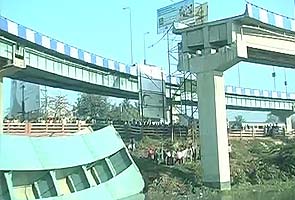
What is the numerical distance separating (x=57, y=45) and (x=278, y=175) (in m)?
19.5

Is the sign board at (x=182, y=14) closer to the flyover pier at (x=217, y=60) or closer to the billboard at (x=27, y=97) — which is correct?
the flyover pier at (x=217, y=60)

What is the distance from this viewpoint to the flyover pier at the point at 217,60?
101ft

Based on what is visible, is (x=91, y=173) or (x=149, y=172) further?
(x=149, y=172)

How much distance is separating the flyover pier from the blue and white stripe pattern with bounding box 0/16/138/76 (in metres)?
11.4

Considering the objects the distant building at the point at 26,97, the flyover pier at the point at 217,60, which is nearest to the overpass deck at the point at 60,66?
the distant building at the point at 26,97

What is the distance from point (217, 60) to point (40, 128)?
12481mm

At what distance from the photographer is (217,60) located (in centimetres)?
3114

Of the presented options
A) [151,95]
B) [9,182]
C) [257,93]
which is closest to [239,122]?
[257,93]

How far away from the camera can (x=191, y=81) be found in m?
48.5

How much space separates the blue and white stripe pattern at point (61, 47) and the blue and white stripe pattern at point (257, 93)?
66.9 feet

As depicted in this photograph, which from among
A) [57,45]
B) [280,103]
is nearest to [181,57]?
[57,45]

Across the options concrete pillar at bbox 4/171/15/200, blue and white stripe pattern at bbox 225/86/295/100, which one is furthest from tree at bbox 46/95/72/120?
concrete pillar at bbox 4/171/15/200

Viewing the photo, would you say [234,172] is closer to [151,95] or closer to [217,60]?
[217,60]

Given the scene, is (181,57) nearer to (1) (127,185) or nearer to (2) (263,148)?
(1) (127,185)
